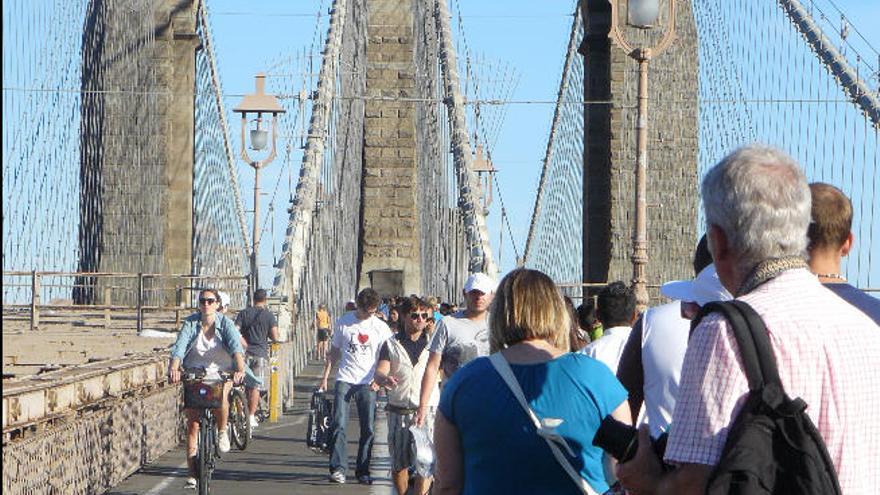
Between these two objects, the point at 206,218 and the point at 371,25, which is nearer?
the point at 206,218

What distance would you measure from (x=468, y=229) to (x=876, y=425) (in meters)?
23.6

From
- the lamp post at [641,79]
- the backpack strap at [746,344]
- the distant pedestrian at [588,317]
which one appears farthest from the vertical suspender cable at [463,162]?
the backpack strap at [746,344]

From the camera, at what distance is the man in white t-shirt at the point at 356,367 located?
13469mm

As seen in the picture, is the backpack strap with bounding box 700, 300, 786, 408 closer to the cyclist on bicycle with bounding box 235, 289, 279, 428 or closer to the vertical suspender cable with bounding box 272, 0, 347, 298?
the cyclist on bicycle with bounding box 235, 289, 279, 428

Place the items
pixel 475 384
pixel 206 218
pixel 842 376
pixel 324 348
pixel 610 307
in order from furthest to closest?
pixel 324 348 < pixel 206 218 < pixel 610 307 < pixel 475 384 < pixel 842 376

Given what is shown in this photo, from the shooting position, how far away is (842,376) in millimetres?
3361

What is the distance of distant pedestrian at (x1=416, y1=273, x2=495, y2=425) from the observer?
9.49m

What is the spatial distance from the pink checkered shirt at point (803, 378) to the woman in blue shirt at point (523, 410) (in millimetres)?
1440

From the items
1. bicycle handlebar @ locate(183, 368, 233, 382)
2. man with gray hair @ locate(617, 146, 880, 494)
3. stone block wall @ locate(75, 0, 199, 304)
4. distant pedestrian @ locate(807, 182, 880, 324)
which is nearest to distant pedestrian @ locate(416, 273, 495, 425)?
bicycle handlebar @ locate(183, 368, 233, 382)

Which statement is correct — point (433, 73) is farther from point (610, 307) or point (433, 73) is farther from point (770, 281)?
point (770, 281)

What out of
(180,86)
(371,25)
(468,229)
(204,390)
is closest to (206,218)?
(180,86)

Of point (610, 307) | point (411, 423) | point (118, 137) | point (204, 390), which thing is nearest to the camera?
point (610, 307)

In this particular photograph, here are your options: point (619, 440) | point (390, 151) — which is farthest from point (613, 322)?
point (390, 151)

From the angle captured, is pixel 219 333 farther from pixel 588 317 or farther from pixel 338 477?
pixel 588 317
